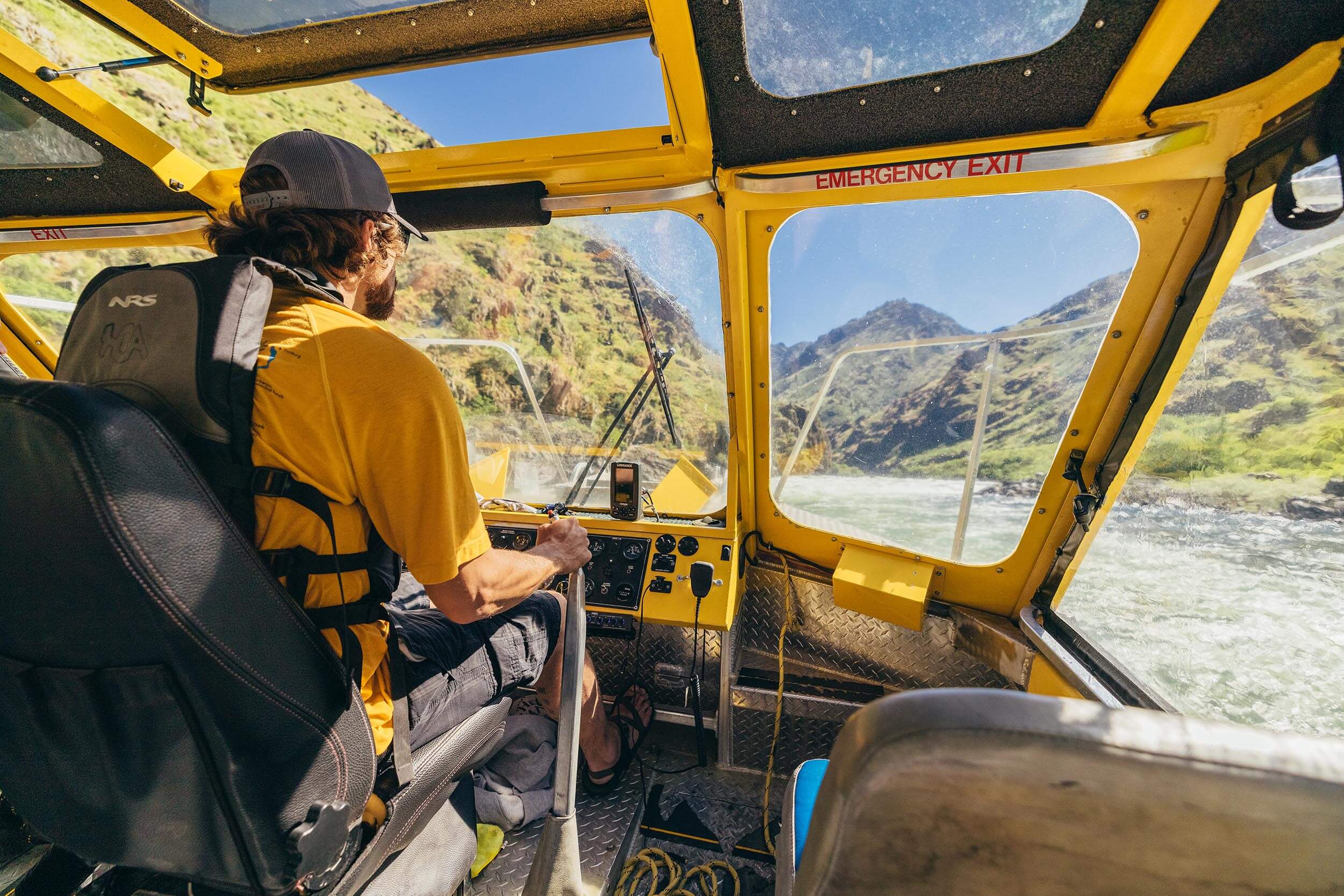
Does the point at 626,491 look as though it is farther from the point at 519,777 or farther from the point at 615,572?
the point at 519,777

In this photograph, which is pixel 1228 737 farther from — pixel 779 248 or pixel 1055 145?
pixel 779 248

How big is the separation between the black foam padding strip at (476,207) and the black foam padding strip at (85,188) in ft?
3.85

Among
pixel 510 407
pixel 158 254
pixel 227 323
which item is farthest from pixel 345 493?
pixel 158 254

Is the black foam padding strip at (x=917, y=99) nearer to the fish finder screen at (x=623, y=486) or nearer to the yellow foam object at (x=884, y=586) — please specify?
the fish finder screen at (x=623, y=486)

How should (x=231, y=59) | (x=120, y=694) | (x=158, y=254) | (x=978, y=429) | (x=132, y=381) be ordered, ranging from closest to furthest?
1. (x=120, y=694)
2. (x=132, y=381)
3. (x=231, y=59)
4. (x=978, y=429)
5. (x=158, y=254)

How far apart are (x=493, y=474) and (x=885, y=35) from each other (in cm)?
254

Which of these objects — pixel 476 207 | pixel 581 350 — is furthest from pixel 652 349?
pixel 476 207

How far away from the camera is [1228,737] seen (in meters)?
0.45

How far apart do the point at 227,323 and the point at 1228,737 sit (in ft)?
4.78

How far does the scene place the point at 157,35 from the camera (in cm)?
185

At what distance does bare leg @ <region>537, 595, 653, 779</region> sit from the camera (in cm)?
204

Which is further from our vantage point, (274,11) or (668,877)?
(668,877)

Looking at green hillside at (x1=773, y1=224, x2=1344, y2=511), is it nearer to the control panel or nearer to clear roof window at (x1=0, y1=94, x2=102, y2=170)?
the control panel

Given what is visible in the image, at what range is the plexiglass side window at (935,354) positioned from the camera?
5.62ft
